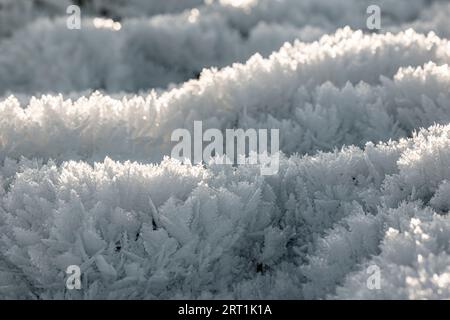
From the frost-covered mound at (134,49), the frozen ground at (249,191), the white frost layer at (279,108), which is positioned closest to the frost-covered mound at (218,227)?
the frozen ground at (249,191)

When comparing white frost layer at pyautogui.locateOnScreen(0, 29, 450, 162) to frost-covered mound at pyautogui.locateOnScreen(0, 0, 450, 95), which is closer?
white frost layer at pyautogui.locateOnScreen(0, 29, 450, 162)

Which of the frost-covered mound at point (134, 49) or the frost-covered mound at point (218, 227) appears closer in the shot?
the frost-covered mound at point (218, 227)

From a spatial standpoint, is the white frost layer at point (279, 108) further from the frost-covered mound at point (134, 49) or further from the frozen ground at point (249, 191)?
the frost-covered mound at point (134, 49)

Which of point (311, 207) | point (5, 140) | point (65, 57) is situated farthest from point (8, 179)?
point (65, 57)

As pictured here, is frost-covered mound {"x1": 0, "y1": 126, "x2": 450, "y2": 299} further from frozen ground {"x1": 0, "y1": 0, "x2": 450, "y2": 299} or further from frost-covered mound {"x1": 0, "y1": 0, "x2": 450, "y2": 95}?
frost-covered mound {"x1": 0, "y1": 0, "x2": 450, "y2": 95}

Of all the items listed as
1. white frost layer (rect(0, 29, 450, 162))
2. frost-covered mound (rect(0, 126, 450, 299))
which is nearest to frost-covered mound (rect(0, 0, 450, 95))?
white frost layer (rect(0, 29, 450, 162))

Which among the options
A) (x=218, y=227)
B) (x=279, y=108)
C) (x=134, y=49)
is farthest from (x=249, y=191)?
(x=134, y=49)

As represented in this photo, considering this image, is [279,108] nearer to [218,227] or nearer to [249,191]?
[249,191]
